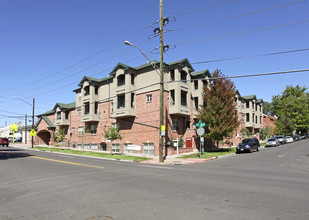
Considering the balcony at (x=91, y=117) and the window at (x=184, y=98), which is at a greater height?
the window at (x=184, y=98)

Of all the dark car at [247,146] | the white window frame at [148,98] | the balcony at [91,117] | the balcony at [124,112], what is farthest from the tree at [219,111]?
the balcony at [91,117]

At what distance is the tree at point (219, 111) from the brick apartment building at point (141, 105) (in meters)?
2.27

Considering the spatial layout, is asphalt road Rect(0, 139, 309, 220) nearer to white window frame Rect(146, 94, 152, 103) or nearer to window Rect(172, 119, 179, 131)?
window Rect(172, 119, 179, 131)

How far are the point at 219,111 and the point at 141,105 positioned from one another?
10070mm

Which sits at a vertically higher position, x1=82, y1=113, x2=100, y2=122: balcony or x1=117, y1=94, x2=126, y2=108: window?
x1=117, y1=94, x2=126, y2=108: window

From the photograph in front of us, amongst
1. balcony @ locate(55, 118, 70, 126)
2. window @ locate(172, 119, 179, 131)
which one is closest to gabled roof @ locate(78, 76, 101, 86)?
balcony @ locate(55, 118, 70, 126)

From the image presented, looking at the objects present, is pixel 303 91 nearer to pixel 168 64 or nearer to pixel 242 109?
pixel 242 109

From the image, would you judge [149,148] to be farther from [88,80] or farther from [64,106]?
[64,106]

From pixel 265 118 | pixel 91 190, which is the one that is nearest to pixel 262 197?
pixel 91 190

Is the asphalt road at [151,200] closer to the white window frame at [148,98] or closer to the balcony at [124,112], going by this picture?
the white window frame at [148,98]

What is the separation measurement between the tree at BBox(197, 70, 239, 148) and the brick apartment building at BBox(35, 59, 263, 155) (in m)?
2.27

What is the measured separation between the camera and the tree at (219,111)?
1066 inches

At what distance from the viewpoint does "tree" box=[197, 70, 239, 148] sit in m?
27.1

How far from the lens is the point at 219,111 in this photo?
2728 centimetres
